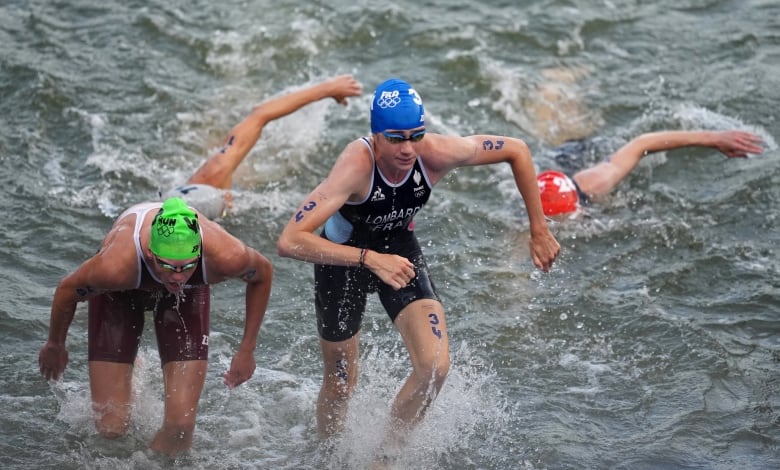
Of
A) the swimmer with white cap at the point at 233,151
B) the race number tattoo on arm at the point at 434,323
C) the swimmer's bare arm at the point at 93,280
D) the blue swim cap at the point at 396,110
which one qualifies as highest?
the blue swim cap at the point at 396,110

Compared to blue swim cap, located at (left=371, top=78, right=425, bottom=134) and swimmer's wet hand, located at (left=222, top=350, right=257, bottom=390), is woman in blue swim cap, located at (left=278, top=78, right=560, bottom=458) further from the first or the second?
swimmer's wet hand, located at (left=222, top=350, right=257, bottom=390)

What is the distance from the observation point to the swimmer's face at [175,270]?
605 centimetres

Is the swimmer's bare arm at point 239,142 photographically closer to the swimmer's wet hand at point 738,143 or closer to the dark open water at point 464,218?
the dark open water at point 464,218

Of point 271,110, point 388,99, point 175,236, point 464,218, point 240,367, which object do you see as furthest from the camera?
point 464,218

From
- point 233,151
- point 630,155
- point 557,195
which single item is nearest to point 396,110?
point 233,151

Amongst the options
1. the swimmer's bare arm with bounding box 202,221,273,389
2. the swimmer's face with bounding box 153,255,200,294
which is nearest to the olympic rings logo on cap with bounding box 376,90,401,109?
the swimmer's bare arm with bounding box 202,221,273,389

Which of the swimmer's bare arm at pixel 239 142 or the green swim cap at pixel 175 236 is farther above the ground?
the green swim cap at pixel 175 236

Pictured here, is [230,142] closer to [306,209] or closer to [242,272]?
[242,272]

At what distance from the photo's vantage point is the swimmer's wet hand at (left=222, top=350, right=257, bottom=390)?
21.9 ft

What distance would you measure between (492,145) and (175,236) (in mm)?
2018

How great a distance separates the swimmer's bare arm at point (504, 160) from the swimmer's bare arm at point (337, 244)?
45 centimetres

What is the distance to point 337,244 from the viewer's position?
20.2 ft

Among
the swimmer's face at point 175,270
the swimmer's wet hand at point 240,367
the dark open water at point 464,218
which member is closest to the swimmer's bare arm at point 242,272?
the swimmer's wet hand at point 240,367

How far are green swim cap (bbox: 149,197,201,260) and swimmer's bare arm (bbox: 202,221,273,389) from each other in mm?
300
